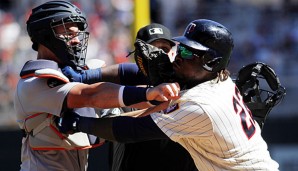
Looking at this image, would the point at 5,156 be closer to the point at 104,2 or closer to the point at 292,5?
the point at 104,2

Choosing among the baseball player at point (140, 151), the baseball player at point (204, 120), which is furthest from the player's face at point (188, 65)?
the baseball player at point (140, 151)

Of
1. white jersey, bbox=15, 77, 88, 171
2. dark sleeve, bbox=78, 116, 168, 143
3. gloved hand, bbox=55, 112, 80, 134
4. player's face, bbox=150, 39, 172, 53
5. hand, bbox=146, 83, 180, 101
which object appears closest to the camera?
hand, bbox=146, 83, 180, 101

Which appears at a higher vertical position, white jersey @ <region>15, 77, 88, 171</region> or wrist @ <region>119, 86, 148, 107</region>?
wrist @ <region>119, 86, 148, 107</region>

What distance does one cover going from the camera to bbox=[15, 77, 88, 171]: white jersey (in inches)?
163

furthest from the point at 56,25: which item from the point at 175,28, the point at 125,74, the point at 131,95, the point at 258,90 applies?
the point at 175,28

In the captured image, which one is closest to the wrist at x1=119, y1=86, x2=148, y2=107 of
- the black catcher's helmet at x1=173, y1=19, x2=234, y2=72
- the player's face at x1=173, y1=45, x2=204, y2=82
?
the player's face at x1=173, y1=45, x2=204, y2=82

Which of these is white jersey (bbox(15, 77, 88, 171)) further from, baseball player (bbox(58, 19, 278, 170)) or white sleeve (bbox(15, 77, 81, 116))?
baseball player (bbox(58, 19, 278, 170))

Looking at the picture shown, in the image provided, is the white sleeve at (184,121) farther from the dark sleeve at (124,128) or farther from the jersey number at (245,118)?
the jersey number at (245,118)

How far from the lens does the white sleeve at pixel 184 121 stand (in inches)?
146

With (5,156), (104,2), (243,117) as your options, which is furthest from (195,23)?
(104,2)

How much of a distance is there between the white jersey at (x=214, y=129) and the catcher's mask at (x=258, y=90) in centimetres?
82

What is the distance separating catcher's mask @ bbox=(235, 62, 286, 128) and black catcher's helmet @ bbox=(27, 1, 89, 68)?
112 cm

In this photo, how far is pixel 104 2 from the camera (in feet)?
40.1

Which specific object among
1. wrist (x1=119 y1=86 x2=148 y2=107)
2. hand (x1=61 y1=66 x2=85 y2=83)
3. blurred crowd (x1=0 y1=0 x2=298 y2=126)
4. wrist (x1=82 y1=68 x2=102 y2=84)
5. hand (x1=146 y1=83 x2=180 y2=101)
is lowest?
blurred crowd (x1=0 y1=0 x2=298 y2=126)
